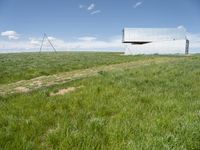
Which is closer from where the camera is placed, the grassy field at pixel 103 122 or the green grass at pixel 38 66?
the grassy field at pixel 103 122

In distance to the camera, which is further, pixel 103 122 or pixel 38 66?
pixel 38 66

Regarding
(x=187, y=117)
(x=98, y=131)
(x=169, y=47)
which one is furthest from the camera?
(x=169, y=47)

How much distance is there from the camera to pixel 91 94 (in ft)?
28.3

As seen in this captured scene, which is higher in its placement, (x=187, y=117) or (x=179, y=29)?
(x=179, y=29)

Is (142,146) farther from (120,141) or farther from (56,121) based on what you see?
(56,121)

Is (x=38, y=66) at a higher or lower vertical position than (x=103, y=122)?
lower

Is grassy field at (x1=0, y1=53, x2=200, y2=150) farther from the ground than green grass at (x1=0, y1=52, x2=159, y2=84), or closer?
farther from the ground

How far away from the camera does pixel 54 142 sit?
4602 millimetres

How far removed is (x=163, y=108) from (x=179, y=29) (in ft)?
234

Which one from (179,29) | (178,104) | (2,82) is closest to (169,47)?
(179,29)

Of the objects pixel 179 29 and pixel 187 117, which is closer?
pixel 187 117

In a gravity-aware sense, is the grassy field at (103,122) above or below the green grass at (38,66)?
above

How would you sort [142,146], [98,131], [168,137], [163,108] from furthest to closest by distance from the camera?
[163,108] < [98,131] < [168,137] < [142,146]

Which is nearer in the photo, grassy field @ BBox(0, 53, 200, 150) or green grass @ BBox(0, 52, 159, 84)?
grassy field @ BBox(0, 53, 200, 150)
